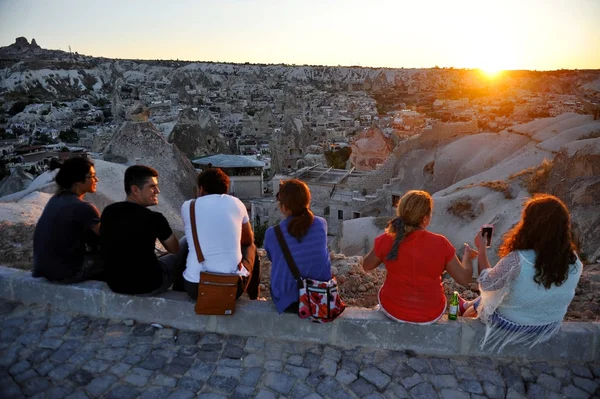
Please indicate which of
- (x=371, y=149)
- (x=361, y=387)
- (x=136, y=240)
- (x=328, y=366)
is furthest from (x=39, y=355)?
(x=371, y=149)

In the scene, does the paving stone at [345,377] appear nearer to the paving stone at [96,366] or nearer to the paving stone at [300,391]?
the paving stone at [300,391]

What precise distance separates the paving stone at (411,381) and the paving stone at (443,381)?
0.06m

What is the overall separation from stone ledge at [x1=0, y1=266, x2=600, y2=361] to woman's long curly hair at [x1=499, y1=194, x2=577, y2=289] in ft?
1.78

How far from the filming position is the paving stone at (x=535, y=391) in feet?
9.49

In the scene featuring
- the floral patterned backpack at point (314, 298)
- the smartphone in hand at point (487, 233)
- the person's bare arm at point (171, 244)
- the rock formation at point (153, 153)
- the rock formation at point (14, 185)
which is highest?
the smartphone in hand at point (487, 233)

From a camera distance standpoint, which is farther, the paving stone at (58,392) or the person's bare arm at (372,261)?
the person's bare arm at (372,261)

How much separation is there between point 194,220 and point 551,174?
10931 millimetres

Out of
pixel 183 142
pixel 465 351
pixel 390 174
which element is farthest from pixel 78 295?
pixel 183 142

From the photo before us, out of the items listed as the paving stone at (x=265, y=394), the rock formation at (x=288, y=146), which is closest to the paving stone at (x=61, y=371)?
the paving stone at (x=265, y=394)

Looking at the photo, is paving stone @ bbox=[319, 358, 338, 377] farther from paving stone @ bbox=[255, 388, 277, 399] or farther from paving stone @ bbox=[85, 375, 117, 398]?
paving stone @ bbox=[85, 375, 117, 398]

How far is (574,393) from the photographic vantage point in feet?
9.59

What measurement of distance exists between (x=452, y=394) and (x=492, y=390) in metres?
0.26

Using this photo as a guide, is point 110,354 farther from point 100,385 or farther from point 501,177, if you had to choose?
point 501,177

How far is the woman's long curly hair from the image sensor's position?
2.82 metres
